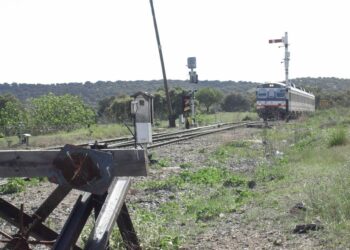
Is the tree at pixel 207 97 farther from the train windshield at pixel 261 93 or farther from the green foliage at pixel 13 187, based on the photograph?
the green foliage at pixel 13 187

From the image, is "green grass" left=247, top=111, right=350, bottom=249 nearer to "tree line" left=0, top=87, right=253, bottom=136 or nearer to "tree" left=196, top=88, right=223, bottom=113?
"tree line" left=0, top=87, right=253, bottom=136

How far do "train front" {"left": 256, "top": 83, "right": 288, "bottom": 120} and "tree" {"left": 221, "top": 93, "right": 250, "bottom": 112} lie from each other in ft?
177

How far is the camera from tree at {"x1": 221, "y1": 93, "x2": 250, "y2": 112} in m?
95.0

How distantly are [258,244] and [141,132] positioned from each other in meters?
8.03

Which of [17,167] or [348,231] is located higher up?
[17,167]

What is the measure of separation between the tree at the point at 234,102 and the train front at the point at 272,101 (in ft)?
177

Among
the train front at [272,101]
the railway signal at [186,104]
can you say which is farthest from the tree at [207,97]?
the railway signal at [186,104]

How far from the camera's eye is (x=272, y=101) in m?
39.5

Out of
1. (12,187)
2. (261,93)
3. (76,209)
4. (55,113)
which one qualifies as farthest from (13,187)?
(55,113)

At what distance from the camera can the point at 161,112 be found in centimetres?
6038

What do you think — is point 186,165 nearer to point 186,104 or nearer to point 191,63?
point 186,104

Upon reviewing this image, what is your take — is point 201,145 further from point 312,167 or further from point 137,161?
point 137,161

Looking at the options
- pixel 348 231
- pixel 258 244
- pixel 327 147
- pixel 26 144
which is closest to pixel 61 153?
pixel 258 244

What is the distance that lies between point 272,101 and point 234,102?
5756 centimetres
